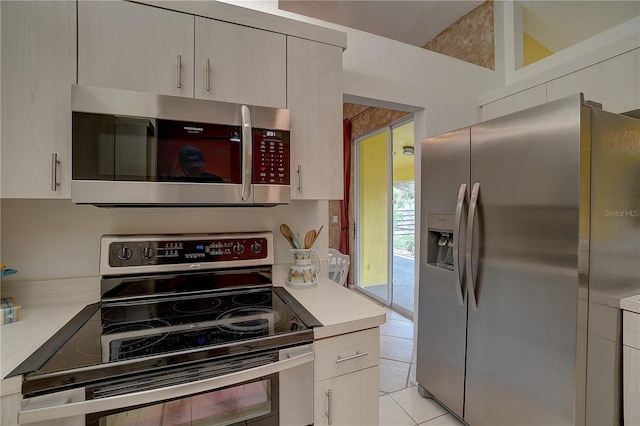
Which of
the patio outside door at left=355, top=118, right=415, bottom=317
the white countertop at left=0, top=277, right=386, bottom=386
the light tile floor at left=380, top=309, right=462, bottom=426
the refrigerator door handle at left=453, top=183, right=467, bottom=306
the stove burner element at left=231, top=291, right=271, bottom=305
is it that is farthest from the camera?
the patio outside door at left=355, top=118, right=415, bottom=317

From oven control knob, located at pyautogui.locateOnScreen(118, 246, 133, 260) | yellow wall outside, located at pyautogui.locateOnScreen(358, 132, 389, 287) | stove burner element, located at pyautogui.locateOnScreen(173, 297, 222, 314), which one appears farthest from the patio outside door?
oven control knob, located at pyautogui.locateOnScreen(118, 246, 133, 260)

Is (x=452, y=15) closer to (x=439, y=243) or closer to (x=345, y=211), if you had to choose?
(x=439, y=243)

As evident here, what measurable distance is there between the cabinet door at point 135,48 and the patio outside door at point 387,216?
2.72 m

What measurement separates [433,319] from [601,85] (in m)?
1.74

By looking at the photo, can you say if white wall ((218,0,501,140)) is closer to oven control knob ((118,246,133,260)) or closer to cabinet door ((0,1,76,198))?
cabinet door ((0,1,76,198))

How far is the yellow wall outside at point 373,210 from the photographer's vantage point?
13.1 feet

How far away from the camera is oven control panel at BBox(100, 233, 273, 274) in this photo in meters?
1.29

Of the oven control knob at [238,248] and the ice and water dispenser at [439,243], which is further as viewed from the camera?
the ice and water dispenser at [439,243]

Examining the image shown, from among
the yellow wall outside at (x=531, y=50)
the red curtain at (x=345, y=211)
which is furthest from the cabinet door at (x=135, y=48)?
the red curtain at (x=345, y=211)

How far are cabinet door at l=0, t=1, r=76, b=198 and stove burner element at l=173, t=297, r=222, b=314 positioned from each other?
1.96 feet

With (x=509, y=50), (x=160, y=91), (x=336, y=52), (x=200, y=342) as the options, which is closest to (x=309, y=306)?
(x=200, y=342)

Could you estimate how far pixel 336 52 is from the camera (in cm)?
145

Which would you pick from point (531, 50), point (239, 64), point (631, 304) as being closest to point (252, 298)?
point (239, 64)

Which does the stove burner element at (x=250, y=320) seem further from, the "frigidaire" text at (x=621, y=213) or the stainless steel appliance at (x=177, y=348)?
the "frigidaire" text at (x=621, y=213)
